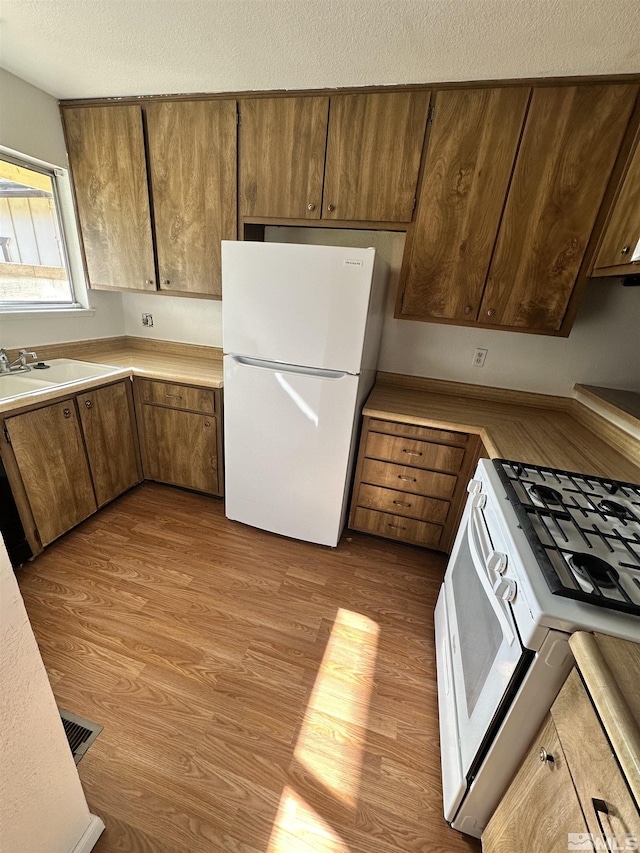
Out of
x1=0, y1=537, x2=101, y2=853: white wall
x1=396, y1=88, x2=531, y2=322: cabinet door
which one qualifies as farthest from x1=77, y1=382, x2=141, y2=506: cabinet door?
x1=396, y1=88, x2=531, y2=322: cabinet door

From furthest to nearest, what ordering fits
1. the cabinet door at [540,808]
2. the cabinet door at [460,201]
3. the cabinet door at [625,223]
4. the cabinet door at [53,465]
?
the cabinet door at [53,465], the cabinet door at [460,201], the cabinet door at [625,223], the cabinet door at [540,808]

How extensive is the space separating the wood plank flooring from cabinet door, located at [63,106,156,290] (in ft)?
5.28

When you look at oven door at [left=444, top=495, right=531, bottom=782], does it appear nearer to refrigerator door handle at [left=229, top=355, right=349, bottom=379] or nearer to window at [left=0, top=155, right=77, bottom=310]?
refrigerator door handle at [left=229, top=355, right=349, bottom=379]

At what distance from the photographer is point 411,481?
1.88 metres

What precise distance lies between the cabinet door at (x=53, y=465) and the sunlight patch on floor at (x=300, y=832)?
1.63 meters

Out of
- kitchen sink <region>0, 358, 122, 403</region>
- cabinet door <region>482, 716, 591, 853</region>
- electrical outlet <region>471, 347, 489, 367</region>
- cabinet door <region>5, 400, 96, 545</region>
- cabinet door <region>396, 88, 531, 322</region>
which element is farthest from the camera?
electrical outlet <region>471, 347, 489, 367</region>

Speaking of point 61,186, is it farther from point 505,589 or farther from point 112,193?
point 505,589

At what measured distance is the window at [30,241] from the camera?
1953 millimetres

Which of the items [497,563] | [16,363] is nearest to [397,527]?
[497,563]

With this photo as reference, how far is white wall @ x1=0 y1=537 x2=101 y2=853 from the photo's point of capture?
2.07 feet

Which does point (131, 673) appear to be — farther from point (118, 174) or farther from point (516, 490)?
point (118, 174)

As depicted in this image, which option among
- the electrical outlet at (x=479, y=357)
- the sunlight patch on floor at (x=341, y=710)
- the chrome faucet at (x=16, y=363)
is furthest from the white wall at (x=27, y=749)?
the electrical outlet at (x=479, y=357)

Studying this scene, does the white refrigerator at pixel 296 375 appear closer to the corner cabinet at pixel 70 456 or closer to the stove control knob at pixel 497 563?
the corner cabinet at pixel 70 456

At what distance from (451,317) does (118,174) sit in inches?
82.5
